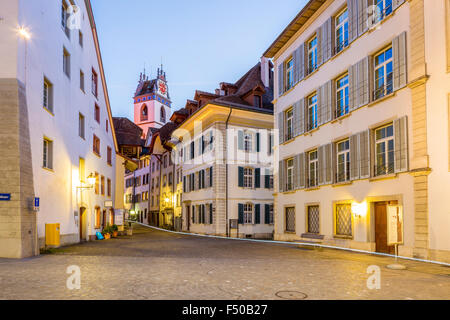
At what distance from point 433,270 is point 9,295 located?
32.6ft

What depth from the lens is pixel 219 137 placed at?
33.0m

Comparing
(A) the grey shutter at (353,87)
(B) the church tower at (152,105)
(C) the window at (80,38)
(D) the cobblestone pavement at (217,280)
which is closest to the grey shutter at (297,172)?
(A) the grey shutter at (353,87)

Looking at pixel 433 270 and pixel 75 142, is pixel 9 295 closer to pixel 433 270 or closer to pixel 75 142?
pixel 433 270

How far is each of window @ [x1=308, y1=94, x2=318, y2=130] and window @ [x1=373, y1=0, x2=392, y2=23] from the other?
224 inches

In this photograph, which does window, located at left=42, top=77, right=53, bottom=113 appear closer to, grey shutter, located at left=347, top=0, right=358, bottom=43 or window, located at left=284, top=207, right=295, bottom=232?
grey shutter, located at left=347, top=0, right=358, bottom=43

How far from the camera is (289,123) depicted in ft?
80.8

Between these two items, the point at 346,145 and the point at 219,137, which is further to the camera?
the point at 219,137

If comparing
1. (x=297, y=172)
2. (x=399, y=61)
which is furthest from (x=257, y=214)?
(x=399, y=61)

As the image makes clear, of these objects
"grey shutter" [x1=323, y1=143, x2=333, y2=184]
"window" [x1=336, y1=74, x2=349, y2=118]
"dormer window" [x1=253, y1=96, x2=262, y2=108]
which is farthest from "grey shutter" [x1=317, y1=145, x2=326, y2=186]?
"dormer window" [x1=253, y1=96, x2=262, y2=108]

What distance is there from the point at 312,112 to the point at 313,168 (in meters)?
2.97

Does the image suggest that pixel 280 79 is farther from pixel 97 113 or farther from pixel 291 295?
pixel 291 295

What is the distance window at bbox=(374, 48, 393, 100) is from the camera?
15.9 meters
